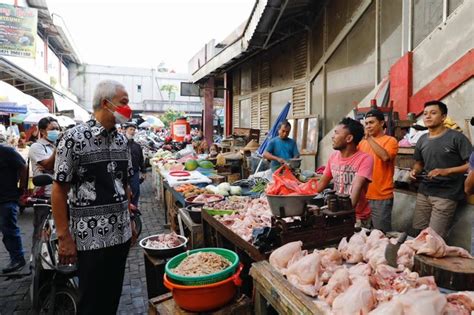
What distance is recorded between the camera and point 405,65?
536 cm

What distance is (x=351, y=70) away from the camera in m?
7.17

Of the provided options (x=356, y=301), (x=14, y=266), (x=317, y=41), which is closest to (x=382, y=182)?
(x=356, y=301)

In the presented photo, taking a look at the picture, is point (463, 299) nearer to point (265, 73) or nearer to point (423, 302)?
point (423, 302)

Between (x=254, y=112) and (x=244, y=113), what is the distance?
1.30 meters

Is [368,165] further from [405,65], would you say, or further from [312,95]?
[312,95]

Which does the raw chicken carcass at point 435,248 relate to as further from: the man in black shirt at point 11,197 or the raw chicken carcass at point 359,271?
the man in black shirt at point 11,197

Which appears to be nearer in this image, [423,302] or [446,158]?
[423,302]

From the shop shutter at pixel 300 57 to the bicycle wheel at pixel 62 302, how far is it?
24.6ft

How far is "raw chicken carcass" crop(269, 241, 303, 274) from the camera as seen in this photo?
85.6 inches

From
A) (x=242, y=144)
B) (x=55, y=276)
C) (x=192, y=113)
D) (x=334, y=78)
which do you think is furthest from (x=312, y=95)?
(x=192, y=113)

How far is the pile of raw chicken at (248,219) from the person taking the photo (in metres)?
3.02

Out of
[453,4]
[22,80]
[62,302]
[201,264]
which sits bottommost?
[62,302]

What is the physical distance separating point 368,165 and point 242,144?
8.07 m

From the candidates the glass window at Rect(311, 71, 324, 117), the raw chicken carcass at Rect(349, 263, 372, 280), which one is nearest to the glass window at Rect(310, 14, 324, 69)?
the glass window at Rect(311, 71, 324, 117)
